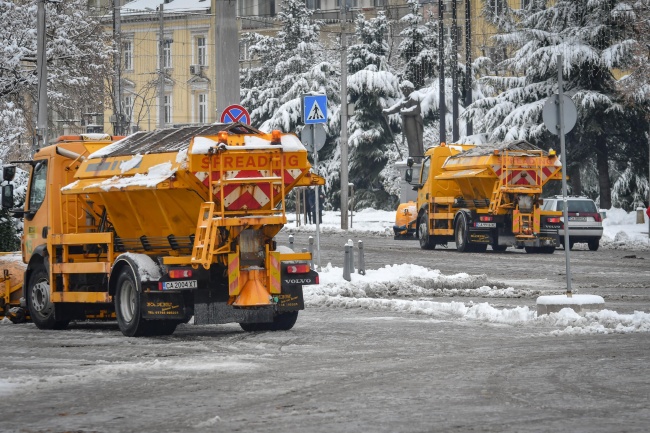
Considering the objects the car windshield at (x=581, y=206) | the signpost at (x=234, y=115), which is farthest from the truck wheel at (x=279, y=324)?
the car windshield at (x=581, y=206)

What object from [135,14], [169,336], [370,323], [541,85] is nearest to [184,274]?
[169,336]

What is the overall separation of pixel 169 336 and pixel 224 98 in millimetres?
6013

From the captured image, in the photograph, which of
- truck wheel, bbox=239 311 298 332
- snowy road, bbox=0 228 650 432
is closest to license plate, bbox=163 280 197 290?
snowy road, bbox=0 228 650 432

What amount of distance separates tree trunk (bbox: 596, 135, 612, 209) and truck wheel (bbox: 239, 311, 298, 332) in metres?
37.1

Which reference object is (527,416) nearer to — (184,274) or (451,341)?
(451,341)

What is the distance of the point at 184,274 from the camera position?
1552cm

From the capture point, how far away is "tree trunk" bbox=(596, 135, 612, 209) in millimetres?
52000

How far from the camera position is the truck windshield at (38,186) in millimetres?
18469

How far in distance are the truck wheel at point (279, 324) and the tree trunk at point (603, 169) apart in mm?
37098

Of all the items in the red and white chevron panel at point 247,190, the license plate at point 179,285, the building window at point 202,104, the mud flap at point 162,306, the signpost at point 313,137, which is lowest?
the mud flap at point 162,306

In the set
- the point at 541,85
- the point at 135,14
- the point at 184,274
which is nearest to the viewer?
the point at 184,274

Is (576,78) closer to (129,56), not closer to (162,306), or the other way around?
(162,306)

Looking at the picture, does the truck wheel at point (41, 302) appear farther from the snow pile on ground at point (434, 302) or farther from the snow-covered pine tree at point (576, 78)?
the snow-covered pine tree at point (576, 78)

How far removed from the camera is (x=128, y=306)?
53.3 ft
